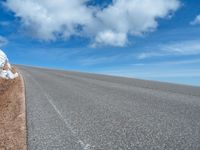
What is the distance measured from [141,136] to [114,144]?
0.84 m

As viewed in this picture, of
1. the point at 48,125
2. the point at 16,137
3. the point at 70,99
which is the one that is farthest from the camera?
the point at 70,99

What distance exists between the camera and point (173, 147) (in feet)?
20.5

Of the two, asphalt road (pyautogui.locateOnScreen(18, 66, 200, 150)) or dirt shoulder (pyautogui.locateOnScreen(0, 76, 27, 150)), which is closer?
asphalt road (pyautogui.locateOnScreen(18, 66, 200, 150))

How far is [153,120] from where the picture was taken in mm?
8906

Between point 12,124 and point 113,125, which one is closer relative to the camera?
point 113,125

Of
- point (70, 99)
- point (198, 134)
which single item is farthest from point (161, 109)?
point (70, 99)

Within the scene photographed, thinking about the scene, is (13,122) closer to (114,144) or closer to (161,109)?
(114,144)

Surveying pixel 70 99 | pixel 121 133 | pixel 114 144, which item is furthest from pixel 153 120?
pixel 70 99

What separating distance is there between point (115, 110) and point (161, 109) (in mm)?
1615

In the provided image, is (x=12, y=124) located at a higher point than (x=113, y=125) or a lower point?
lower

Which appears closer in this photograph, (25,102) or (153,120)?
(153,120)

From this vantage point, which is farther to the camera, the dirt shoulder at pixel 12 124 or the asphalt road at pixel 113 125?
the dirt shoulder at pixel 12 124

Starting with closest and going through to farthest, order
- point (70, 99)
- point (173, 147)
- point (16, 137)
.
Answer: point (173, 147)
point (16, 137)
point (70, 99)

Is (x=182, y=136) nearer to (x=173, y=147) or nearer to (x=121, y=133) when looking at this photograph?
(x=173, y=147)
